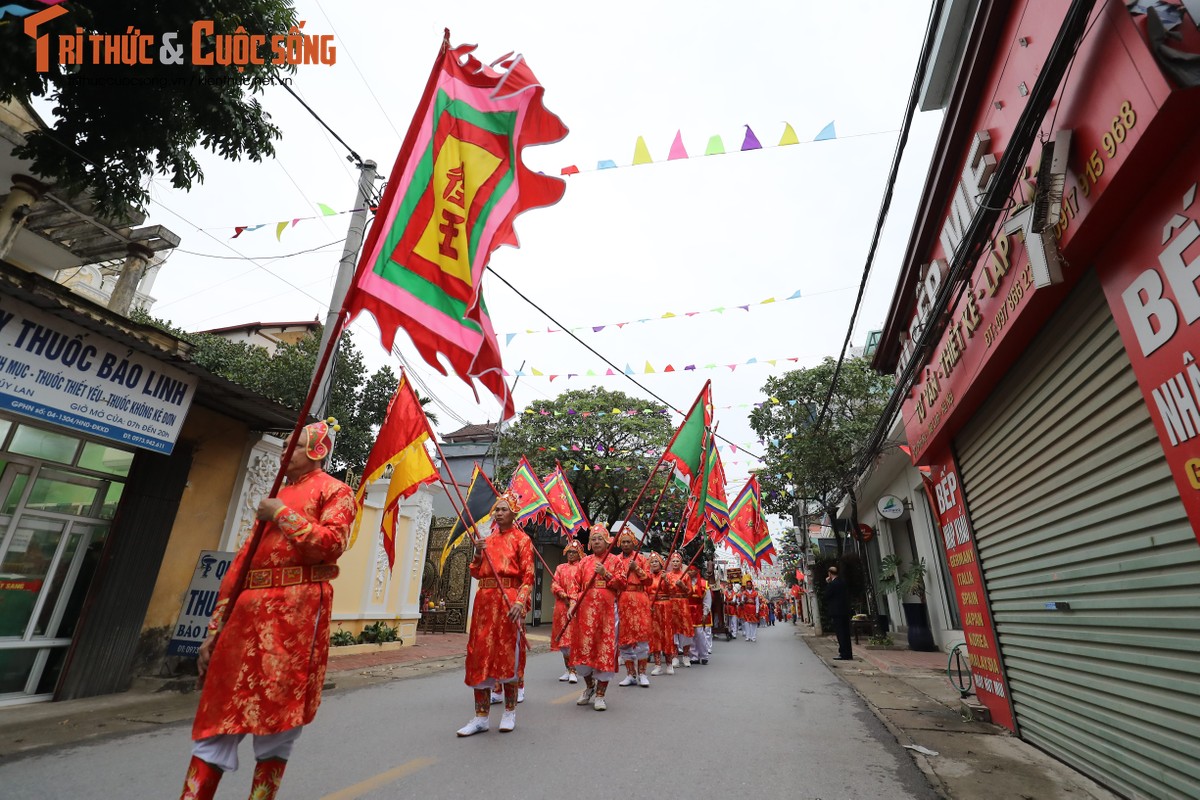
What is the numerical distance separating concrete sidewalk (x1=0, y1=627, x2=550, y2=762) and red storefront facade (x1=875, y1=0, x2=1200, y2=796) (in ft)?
22.9

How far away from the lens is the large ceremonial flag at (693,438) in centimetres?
818

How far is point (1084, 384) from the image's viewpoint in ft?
11.3

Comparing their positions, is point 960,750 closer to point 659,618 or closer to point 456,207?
point 456,207

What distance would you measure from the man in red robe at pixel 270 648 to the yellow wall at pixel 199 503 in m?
6.28

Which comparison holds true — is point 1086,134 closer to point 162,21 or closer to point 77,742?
point 162,21

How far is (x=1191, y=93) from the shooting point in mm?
2168

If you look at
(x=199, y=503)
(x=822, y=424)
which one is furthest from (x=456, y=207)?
(x=822, y=424)

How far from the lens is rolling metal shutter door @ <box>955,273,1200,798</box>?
9.23 ft

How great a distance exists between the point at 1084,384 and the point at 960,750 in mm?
2844

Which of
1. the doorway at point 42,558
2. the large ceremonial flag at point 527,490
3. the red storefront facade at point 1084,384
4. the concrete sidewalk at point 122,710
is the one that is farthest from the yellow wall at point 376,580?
the red storefront facade at point 1084,384

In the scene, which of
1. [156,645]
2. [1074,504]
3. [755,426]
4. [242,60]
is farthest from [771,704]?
[755,426]

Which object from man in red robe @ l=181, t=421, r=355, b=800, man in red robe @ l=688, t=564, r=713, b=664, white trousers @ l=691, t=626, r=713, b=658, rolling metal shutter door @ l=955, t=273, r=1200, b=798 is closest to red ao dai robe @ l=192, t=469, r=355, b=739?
man in red robe @ l=181, t=421, r=355, b=800

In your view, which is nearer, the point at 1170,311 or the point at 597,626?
the point at 1170,311

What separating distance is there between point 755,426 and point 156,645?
15473 mm
